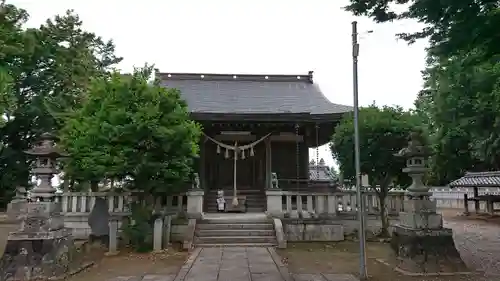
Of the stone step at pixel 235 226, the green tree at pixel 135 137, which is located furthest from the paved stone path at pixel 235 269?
the green tree at pixel 135 137

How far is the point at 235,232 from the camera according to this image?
38.5 ft

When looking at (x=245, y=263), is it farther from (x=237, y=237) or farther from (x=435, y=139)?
(x=435, y=139)

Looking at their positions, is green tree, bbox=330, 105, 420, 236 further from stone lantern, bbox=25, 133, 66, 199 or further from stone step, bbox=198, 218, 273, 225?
stone lantern, bbox=25, 133, 66, 199

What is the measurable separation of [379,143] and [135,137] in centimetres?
691

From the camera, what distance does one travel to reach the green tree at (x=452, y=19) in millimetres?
5676

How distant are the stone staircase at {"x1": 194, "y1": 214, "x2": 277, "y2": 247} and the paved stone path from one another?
1117mm

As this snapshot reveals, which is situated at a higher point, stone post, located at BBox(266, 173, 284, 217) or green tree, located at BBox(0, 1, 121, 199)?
green tree, located at BBox(0, 1, 121, 199)

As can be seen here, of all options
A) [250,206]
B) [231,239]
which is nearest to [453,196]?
[250,206]

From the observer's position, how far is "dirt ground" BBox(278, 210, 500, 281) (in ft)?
24.9

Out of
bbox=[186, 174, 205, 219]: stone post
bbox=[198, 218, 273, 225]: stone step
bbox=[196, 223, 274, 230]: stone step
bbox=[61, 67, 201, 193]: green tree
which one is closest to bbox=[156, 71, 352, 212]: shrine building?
bbox=[186, 174, 205, 219]: stone post

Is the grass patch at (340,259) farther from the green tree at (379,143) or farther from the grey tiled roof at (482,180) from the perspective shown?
the grey tiled roof at (482,180)

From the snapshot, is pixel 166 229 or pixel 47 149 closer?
pixel 47 149

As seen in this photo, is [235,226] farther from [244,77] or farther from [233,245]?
[244,77]

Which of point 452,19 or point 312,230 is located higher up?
point 452,19
